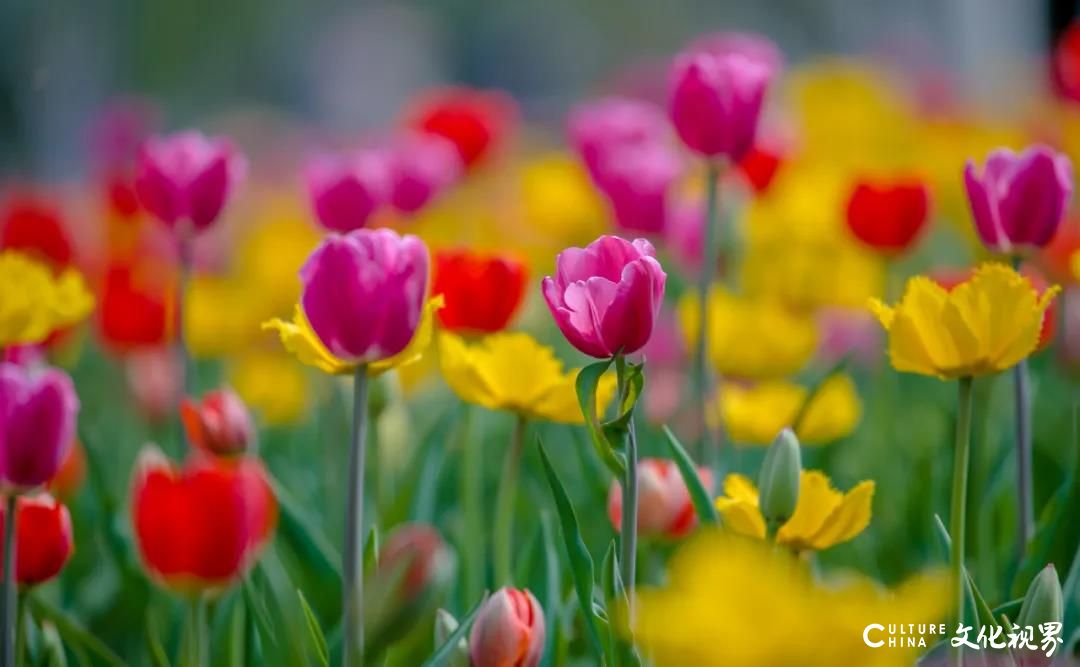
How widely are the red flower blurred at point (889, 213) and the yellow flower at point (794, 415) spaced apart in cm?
16

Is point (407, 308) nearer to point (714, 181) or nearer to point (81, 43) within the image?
point (714, 181)

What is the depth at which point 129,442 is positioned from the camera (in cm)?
148

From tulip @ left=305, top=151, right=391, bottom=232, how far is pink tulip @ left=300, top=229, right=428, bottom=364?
1.21 ft

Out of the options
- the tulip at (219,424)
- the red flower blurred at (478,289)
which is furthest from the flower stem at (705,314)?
the tulip at (219,424)

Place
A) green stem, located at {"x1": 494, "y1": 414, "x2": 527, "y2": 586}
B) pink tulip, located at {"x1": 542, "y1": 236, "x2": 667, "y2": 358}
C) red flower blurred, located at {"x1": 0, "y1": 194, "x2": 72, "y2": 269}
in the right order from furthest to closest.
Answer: red flower blurred, located at {"x1": 0, "y1": 194, "x2": 72, "y2": 269} < green stem, located at {"x1": 494, "y1": 414, "x2": 527, "y2": 586} < pink tulip, located at {"x1": 542, "y1": 236, "x2": 667, "y2": 358}

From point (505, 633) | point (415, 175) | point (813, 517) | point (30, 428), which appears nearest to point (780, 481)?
point (813, 517)

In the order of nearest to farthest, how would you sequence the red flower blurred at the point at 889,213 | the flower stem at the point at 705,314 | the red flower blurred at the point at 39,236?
the flower stem at the point at 705,314 < the red flower blurred at the point at 889,213 < the red flower blurred at the point at 39,236

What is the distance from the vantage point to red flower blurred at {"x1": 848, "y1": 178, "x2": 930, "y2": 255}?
1064 millimetres

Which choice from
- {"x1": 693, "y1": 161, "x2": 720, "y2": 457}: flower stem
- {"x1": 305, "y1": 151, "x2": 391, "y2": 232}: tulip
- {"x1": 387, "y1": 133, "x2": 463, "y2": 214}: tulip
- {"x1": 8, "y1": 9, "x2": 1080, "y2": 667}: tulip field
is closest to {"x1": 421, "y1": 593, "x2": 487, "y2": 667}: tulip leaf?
{"x1": 8, "y1": 9, "x2": 1080, "y2": 667}: tulip field

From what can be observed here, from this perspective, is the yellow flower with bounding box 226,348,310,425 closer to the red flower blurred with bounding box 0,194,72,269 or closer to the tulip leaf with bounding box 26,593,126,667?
the red flower blurred with bounding box 0,194,72,269

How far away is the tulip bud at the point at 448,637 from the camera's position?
62cm

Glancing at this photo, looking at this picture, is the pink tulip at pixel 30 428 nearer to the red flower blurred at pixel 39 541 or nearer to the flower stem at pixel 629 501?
the red flower blurred at pixel 39 541

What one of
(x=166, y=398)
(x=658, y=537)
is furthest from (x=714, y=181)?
(x=166, y=398)

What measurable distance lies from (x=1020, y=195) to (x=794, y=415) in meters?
0.27
